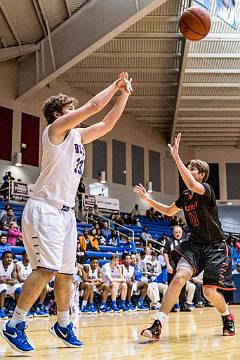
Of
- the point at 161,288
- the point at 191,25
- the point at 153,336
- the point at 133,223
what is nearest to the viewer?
the point at 153,336

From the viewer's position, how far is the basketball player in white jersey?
3248 millimetres

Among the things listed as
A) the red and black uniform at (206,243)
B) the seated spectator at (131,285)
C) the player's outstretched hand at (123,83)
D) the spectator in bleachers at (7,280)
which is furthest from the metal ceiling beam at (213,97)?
the player's outstretched hand at (123,83)

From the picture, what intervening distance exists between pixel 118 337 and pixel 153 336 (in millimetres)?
562

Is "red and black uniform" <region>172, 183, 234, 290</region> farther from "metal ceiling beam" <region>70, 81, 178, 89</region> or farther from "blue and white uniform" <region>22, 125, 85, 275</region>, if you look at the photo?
"metal ceiling beam" <region>70, 81, 178, 89</region>

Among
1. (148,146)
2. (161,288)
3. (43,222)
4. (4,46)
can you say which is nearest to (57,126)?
(43,222)

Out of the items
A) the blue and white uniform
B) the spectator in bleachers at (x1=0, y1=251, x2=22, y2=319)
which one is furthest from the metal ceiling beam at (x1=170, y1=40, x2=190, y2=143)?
the blue and white uniform

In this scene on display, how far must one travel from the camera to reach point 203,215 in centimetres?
439

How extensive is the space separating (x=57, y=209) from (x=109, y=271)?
6764 millimetres

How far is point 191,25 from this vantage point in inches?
248

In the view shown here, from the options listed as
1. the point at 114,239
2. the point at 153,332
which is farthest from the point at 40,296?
the point at 114,239

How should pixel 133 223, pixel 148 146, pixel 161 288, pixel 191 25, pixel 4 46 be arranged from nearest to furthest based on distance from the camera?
pixel 191 25 < pixel 161 288 < pixel 4 46 < pixel 133 223 < pixel 148 146

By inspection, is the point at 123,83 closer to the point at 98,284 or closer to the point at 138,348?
the point at 138,348

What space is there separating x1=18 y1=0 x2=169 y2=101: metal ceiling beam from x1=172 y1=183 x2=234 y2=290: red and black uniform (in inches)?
374

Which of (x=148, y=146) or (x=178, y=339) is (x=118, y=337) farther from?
(x=148, y=146)
